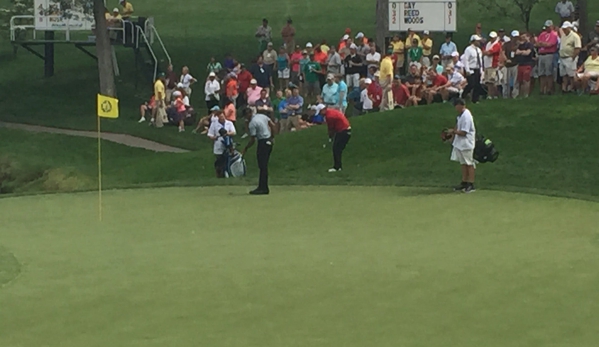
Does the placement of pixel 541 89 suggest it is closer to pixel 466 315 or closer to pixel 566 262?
pixel 566 262

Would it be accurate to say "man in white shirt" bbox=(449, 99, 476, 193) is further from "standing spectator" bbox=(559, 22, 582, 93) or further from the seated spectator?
"standing spectator" bbox=(559, 22, 582, 93)

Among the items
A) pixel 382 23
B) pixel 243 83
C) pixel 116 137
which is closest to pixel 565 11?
pixel 382 23

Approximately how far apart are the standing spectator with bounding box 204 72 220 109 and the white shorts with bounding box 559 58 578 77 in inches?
412

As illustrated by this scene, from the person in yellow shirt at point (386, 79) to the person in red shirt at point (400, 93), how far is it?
12 cm

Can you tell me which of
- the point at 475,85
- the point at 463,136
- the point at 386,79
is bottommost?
the point at 463,136

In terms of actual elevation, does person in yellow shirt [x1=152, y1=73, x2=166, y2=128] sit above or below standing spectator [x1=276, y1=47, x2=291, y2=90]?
below

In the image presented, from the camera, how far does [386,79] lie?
32.1 metres

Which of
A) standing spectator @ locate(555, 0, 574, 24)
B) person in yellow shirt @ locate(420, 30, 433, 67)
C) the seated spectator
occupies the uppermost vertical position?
standing spectator @ locate(555, 0, 574, 24)

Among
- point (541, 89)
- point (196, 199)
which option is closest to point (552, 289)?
point (196, 199)

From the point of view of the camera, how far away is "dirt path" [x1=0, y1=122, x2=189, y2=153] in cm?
3547

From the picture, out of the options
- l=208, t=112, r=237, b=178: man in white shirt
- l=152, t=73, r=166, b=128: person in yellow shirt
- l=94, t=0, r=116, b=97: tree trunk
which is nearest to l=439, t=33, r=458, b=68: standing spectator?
l=208, t=112, r=237, b=178: man in white shirt

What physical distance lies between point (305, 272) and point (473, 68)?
656 inches

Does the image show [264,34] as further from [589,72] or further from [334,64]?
[589,72]

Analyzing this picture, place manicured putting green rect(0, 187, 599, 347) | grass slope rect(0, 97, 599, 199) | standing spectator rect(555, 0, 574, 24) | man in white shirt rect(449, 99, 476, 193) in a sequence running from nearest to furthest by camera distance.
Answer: manicured putting green rect(0, 187, 599, 347) < man in white shirt rect(449, 99, 476, 193) < grass slope rect(0, 97, 599, 199) < standing spectator rect(555, 0, 574, 24)
